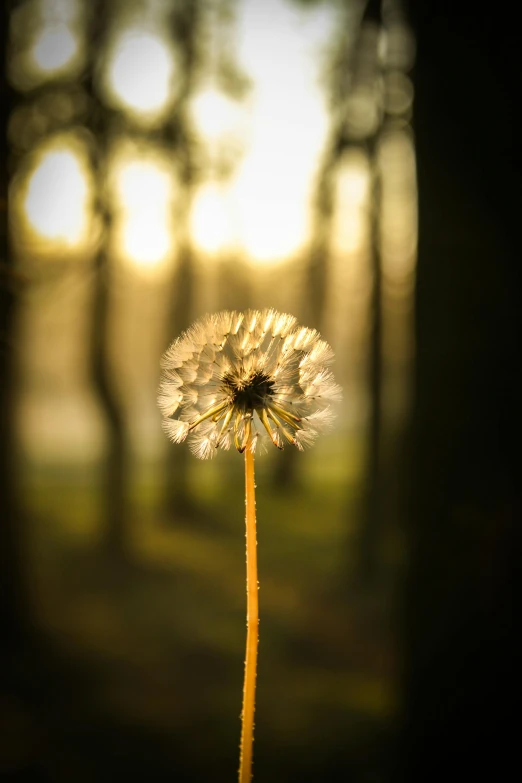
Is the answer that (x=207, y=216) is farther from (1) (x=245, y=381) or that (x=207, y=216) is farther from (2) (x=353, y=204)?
(1) (x=245, y=381)

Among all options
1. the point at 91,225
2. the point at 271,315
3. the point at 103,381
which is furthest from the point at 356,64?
the point at 271,315

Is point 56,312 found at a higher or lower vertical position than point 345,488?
higher

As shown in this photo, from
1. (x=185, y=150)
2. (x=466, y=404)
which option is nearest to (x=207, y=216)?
(x=185, y=150)

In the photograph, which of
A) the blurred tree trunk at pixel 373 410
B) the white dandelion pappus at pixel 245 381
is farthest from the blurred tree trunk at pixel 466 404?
the blurred tree trunk at pixel 373 410

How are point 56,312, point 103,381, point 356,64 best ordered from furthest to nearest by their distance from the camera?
point 103,381
point 356,64
point 56,312

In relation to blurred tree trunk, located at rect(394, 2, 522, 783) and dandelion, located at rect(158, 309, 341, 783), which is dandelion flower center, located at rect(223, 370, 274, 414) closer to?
dandelion, located at rect(158, 309, 341, 783)

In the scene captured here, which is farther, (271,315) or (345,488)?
(345,488)

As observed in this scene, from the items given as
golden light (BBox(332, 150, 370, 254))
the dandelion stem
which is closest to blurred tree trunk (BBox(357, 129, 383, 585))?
golden light (BBox(332, 150, 370, 254))

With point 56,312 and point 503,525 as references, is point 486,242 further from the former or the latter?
point 56,312
